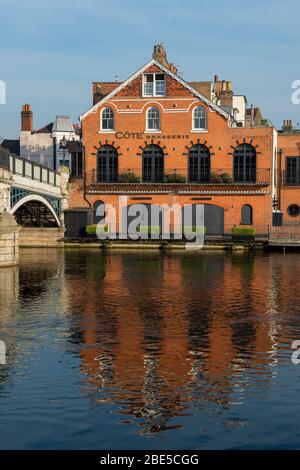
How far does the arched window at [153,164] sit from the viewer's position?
6900cm

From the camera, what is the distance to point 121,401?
16.5 m

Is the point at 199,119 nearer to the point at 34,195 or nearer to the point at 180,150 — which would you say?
the point at 180,150

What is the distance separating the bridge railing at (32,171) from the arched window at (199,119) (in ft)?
47.2

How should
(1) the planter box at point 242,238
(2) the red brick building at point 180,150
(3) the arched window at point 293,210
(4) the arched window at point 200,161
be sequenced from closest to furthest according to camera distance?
(1) the planter box at point 242,238
(2) the red brick building at point 180,150
(4) the arched window at point 200,161
(3) the arched window at point 293,210

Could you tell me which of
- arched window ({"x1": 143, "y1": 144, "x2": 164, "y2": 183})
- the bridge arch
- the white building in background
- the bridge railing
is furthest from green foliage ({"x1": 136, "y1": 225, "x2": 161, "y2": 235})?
the white building in background

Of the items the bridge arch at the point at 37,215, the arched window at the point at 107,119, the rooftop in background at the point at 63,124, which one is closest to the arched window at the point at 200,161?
the arched window at the point at 107,119

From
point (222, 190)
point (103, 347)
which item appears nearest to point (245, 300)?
point (103, 347)

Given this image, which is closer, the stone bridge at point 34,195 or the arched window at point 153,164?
the stone bridge at point 34,195

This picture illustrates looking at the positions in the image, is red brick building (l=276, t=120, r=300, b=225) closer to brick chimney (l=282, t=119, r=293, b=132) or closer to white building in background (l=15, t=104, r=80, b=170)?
brick chimney (l=282, t=119, r=293, b=132)

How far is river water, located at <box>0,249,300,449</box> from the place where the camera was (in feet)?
47.6

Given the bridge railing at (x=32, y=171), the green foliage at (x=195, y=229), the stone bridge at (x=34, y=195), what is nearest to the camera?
the stone bridge at (x=34, y=195)

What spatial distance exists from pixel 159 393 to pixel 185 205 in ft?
171

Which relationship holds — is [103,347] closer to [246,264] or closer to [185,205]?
[246,264]

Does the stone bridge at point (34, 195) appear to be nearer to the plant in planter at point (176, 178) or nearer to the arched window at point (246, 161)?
the plant in planter at point (176, 178)
